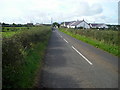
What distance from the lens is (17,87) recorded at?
5.67m

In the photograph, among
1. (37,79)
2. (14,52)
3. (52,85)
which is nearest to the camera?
(14,52)

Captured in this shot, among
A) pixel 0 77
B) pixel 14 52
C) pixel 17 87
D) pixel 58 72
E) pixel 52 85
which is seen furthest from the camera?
pixel 58 72

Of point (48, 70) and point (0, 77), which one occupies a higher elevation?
point (0, 77)

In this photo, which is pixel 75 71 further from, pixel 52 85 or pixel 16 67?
A: pixel 16 67

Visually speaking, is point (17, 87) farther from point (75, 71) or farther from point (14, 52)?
point (75, 71)

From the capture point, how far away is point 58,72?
332 inches

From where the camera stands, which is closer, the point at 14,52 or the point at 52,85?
the point at 14,52

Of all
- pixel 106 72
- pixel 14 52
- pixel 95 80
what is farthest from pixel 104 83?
pixel 14 52

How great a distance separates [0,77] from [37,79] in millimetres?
2328

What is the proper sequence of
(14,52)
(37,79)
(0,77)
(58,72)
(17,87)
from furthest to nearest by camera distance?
(58,72)
(37,79)
(14,52)
(17,87)
(0,77)

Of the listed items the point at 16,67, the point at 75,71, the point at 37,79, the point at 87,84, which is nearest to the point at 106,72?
the point at 75,71

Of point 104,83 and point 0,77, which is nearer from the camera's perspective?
point 0,77

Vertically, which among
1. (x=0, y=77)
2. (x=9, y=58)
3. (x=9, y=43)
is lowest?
(x=0, y=77)

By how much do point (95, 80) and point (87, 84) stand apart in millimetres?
665
